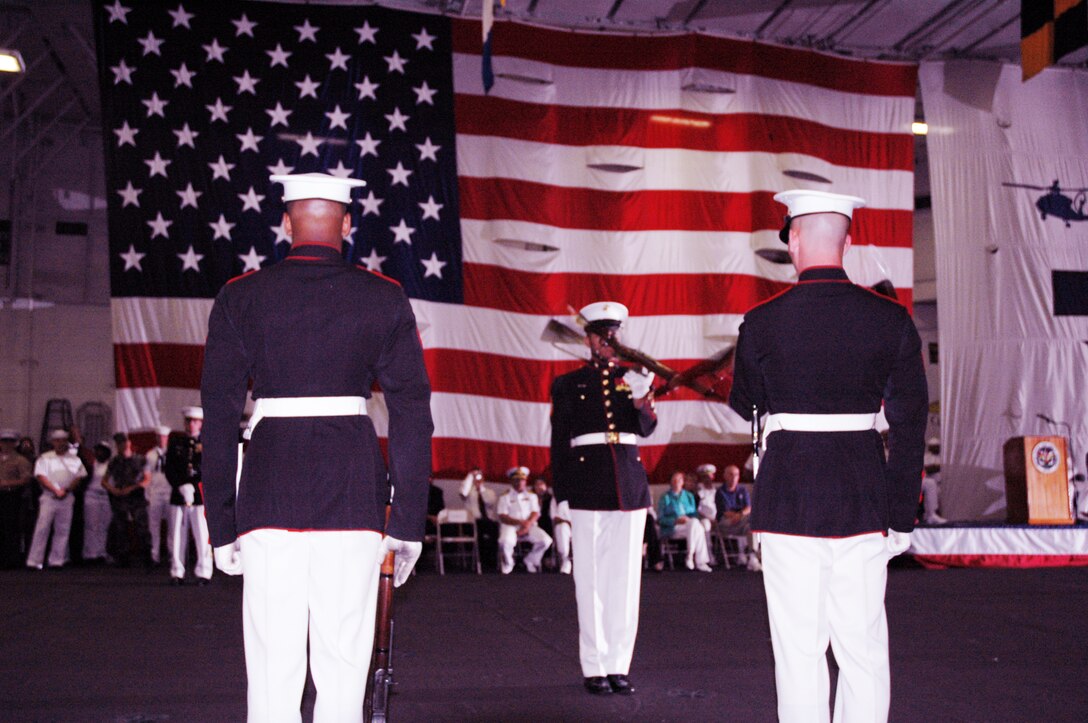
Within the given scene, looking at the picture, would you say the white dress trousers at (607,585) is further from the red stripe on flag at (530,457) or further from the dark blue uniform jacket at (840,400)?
the red stripe on flag at (530,457)

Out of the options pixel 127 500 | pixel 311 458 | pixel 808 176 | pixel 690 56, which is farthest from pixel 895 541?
pixel 690 56

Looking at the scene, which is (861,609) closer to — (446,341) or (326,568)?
(326,568)

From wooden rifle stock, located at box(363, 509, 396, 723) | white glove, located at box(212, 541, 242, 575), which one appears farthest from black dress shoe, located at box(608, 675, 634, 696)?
white glove, located at box(212, 541, 242, 575)

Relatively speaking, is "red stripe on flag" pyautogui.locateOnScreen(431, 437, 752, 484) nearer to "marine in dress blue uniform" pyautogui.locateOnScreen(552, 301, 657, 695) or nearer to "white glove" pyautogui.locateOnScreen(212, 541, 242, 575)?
"marine in dress blue uniform" pyautogui.locateOnScreen(552, 301, 657, 695)

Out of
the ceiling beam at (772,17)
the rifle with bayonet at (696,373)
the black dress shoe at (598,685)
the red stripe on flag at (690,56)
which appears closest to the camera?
the rifle with bayonet at (696,373)

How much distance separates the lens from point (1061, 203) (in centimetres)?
1406

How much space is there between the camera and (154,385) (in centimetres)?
1128

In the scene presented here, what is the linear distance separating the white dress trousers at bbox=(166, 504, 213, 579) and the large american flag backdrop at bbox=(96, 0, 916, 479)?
1.69 m

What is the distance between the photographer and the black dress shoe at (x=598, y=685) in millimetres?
4617

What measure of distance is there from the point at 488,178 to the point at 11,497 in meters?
6.68

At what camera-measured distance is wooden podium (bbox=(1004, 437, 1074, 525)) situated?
1191 cm

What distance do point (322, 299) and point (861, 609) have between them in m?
1.66

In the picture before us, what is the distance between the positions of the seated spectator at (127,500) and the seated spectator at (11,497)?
0.99m

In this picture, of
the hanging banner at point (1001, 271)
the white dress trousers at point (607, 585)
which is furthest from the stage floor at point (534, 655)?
the hanging banner at point (1001, 271)
